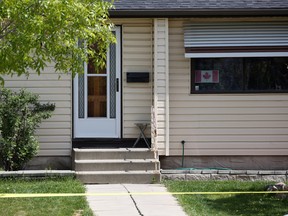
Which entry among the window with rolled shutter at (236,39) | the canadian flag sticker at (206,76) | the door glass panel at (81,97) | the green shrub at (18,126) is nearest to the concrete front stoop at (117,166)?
the green shrub at (18,126)

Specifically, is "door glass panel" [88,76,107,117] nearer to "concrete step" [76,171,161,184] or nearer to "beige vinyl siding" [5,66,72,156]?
"beige vinyl siding" [5,66,72,156]

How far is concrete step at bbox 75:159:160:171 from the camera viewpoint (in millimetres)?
12375

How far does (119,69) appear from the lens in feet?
45.1

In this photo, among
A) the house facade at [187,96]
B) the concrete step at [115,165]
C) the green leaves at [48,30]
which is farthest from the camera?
the house facade at [187,96]

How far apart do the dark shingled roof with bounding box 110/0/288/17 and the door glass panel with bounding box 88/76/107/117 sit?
145 centimetres

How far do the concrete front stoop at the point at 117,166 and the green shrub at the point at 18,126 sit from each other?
3.02ft

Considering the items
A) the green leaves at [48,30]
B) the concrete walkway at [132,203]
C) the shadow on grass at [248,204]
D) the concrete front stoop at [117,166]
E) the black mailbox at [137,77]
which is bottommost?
the shadow on grass at [248,204]

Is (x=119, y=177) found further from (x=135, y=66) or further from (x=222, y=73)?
Answer: (x=222, y=73)

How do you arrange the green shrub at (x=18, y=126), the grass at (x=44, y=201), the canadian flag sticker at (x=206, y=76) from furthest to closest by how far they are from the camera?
the canadian flag sticker at (x=206, y=76) → the green shrub at (x=18, y=126) → the grass at (x=44, y=201)

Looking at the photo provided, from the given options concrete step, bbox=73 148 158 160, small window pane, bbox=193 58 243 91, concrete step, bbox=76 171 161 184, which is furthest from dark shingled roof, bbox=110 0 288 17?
concrete step, bbox=76 171 161 184

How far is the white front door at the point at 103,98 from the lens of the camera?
45.0ft

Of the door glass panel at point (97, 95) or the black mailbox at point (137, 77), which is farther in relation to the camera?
the door glass panel at point (97, 95)

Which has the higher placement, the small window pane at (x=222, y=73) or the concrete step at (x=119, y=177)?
the small window pane at (x=222, y=73)

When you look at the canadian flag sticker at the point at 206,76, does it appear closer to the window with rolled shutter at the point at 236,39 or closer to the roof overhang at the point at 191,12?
the window with rolled shutter at the point at 236,39
